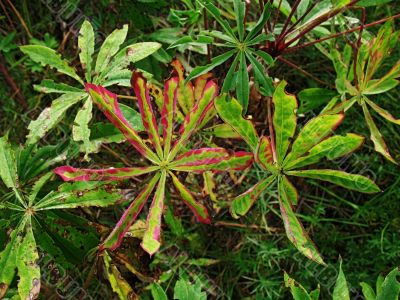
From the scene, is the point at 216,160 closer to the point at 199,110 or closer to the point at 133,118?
the point at 199,110

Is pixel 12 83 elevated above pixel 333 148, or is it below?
below

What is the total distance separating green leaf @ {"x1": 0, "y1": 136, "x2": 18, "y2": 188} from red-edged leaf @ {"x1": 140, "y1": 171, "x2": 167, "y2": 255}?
50cm

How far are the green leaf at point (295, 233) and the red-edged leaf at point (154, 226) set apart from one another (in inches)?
13.0

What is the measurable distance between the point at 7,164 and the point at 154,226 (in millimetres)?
561

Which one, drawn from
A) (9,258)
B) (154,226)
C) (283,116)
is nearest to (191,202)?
(154,226)

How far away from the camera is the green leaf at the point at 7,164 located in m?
1.56

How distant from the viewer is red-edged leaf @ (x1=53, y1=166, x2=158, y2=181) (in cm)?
132

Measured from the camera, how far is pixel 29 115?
7.23 feet

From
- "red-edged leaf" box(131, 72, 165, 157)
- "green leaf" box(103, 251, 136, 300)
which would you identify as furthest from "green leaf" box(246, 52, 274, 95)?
"green leaf" box(103, 251, 136, 300)

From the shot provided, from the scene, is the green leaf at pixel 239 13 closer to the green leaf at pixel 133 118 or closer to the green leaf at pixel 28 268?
the green leaf at pixel 133 118

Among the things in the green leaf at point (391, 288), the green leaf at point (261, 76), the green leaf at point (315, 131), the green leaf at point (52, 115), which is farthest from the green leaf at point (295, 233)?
the green leaf at point (52, 115)

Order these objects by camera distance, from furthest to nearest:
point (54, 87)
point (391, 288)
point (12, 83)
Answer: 1. point (12, 83)
2. point (54, 87)
3. point (391, 288)

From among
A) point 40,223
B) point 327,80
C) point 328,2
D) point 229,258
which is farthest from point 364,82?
point 40,223

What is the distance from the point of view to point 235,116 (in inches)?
53.4
